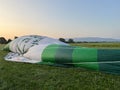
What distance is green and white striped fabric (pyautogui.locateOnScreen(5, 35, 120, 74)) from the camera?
18.1 ft

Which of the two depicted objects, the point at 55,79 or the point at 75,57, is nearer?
the point at 55,79

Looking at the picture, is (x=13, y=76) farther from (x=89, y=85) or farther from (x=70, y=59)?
(x=89, y=85)

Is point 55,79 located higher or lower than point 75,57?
lower

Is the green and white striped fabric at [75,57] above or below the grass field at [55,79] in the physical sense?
above

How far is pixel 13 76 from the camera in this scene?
572 centimetres

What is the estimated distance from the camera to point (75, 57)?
6.18 metres

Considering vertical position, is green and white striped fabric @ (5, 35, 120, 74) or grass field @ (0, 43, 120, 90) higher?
green and white striped fabric @ (5, 35, 120, 74)

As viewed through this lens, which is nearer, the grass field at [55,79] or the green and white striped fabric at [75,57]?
the grass field at [55,79]

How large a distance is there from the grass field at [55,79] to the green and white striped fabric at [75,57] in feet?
0.63

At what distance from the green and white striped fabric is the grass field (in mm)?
192

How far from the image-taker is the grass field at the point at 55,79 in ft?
15.7

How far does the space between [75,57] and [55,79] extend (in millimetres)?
1101

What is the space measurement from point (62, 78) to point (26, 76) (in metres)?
0.88

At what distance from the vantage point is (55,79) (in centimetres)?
528
